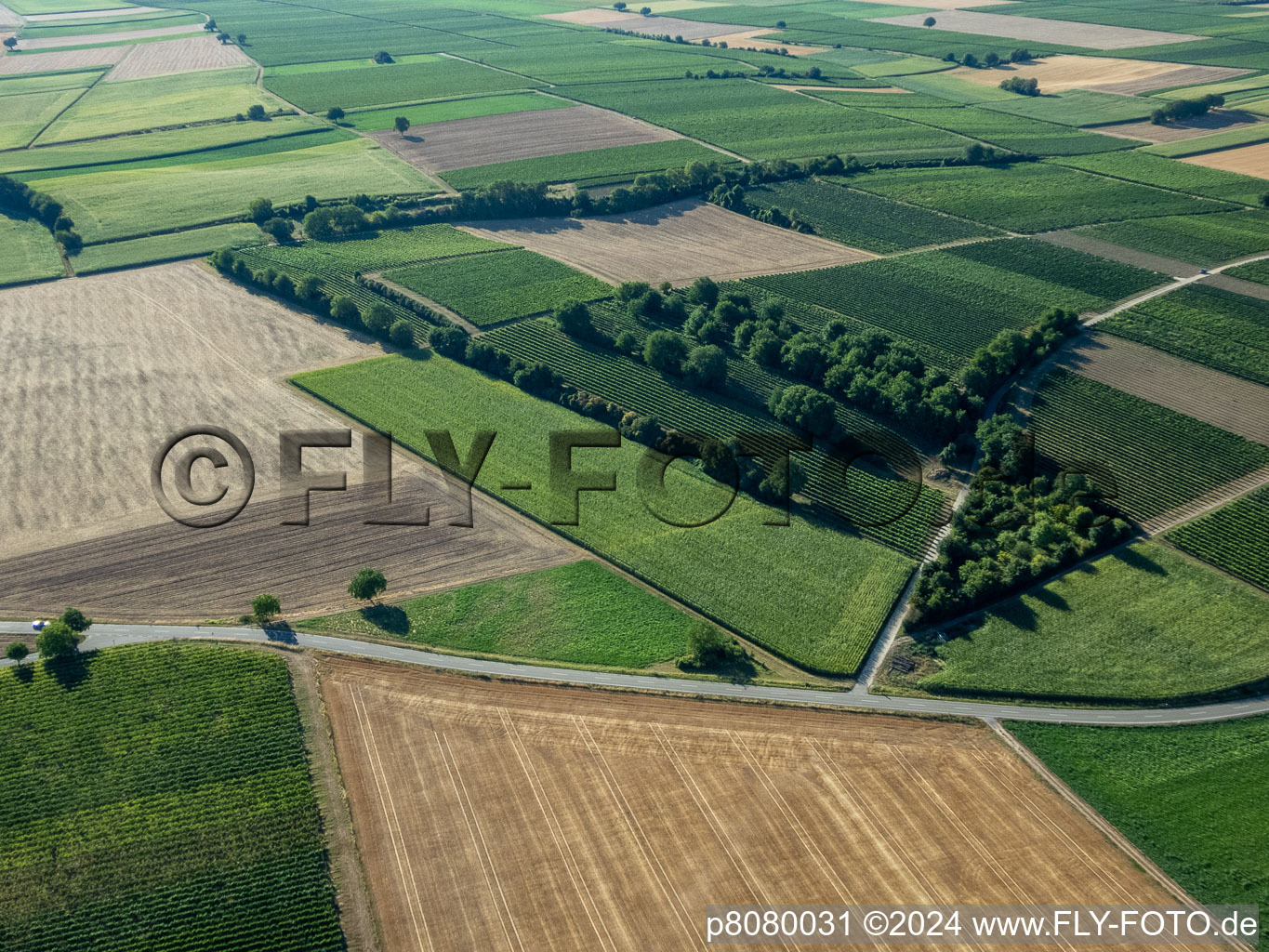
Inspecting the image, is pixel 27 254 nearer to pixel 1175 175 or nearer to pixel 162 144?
pixel 162 144

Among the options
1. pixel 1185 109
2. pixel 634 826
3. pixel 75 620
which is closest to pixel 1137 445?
pixel 634 826

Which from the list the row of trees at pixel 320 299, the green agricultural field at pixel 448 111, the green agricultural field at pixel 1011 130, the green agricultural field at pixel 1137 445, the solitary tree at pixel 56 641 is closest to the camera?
the solitary tree at pixel 56 641

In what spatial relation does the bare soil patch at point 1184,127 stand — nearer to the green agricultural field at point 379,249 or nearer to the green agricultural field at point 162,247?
the green agricultural field at point 379,249

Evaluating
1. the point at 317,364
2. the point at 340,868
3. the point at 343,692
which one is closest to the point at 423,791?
the point at 340,868

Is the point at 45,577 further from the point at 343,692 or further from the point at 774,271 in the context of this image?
the point at 774,271

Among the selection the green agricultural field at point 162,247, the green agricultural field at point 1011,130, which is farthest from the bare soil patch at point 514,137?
the green agricultural field at point 1011,130
